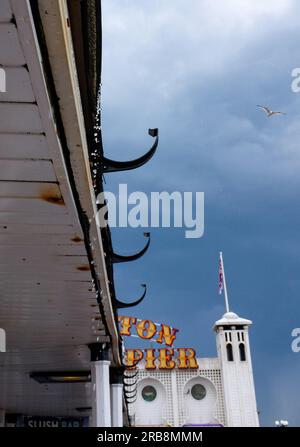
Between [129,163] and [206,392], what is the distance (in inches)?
2252

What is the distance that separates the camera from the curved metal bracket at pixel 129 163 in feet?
20.1

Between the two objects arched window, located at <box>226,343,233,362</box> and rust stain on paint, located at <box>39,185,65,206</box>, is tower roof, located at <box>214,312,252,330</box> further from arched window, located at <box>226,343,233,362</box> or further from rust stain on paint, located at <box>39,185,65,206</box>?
rust stain on paint, located at <box>39,185,65,206</box>

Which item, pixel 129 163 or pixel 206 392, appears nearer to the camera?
pixel 129 163

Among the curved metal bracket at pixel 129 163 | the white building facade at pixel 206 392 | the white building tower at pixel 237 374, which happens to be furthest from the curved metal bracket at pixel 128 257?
the white building tower at pixel 237 374

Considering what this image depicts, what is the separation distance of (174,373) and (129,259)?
2014 inches

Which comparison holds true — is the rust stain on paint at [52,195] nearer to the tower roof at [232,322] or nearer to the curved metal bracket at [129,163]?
the curved metal bracket at [129,163]

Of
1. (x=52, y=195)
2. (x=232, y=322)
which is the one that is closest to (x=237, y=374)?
(x=232, y=322)

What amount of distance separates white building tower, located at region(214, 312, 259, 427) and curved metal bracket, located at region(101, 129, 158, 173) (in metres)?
54.8

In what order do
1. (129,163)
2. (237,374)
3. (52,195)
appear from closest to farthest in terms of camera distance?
(52,195)
(129,163)
(237,374)

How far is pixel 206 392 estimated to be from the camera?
60312 millimetres

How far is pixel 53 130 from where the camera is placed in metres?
4.52

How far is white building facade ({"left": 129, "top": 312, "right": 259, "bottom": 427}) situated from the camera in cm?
5828

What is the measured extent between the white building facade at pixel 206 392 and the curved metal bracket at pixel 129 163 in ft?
176

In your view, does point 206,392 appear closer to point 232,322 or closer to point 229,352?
point 229,352
